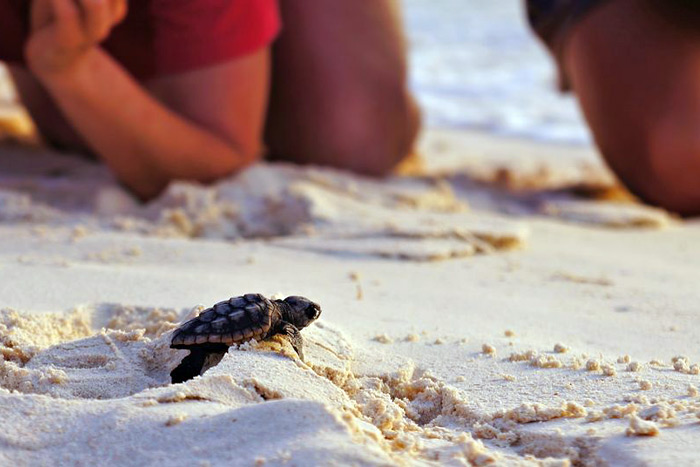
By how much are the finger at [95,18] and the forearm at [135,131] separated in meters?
0.09

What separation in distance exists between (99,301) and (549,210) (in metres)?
1.47

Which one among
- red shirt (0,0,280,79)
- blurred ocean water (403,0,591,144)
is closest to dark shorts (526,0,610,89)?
blurred ocean water (403,0,591,144)

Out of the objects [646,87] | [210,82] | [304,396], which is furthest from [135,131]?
[646,87]

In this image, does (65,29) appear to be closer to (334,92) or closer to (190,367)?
(334,92)

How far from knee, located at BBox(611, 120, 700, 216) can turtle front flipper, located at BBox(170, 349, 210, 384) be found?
185 cm

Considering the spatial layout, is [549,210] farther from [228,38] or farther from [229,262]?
[229,262]

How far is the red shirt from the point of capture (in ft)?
7.07

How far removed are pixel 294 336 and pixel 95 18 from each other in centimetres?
111

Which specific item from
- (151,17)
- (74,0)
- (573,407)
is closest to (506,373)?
(573,407)

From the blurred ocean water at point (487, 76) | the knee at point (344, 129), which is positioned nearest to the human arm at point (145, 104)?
the knee at point (344, 129)

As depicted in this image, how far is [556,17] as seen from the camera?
A: 8.80 ft

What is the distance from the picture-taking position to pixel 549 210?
95.7 inches

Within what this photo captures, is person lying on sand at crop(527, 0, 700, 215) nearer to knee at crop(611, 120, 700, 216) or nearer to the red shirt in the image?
knee at crop(611, 120, 700, 216)

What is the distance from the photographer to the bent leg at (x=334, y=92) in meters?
2.62
